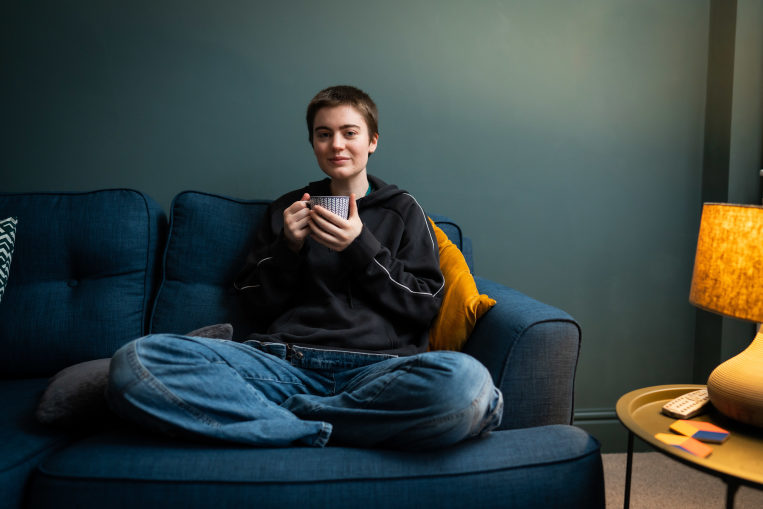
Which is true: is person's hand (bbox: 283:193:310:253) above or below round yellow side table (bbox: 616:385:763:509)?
above

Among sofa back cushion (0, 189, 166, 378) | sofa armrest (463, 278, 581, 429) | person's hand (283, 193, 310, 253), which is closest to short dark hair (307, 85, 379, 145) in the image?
person's hand (283, 193, 310, 253)

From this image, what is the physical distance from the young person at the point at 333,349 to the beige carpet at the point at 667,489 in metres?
0.84

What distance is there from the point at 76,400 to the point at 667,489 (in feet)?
5.38

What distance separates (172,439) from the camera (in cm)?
92

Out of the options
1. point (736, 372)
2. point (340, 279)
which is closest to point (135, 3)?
point (340, 279)

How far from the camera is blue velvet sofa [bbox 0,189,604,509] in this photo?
2.76 feet

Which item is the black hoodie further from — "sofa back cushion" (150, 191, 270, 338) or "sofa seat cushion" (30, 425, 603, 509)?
"sofa seat cushion" (30, 425, 603, 509)

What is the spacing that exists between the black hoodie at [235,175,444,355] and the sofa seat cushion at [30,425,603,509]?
37cm

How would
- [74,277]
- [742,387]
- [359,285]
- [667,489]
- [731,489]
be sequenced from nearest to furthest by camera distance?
Result: [731,489], [742,387], [359,285], [74,277], [667,489]

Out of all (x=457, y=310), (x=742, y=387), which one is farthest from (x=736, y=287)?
(x=457, y=310)

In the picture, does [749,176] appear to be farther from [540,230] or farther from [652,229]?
[540,230]

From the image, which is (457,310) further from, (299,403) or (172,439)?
(172,439)

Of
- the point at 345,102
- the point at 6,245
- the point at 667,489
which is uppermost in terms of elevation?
the point at 345,102

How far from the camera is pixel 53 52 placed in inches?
67.4
